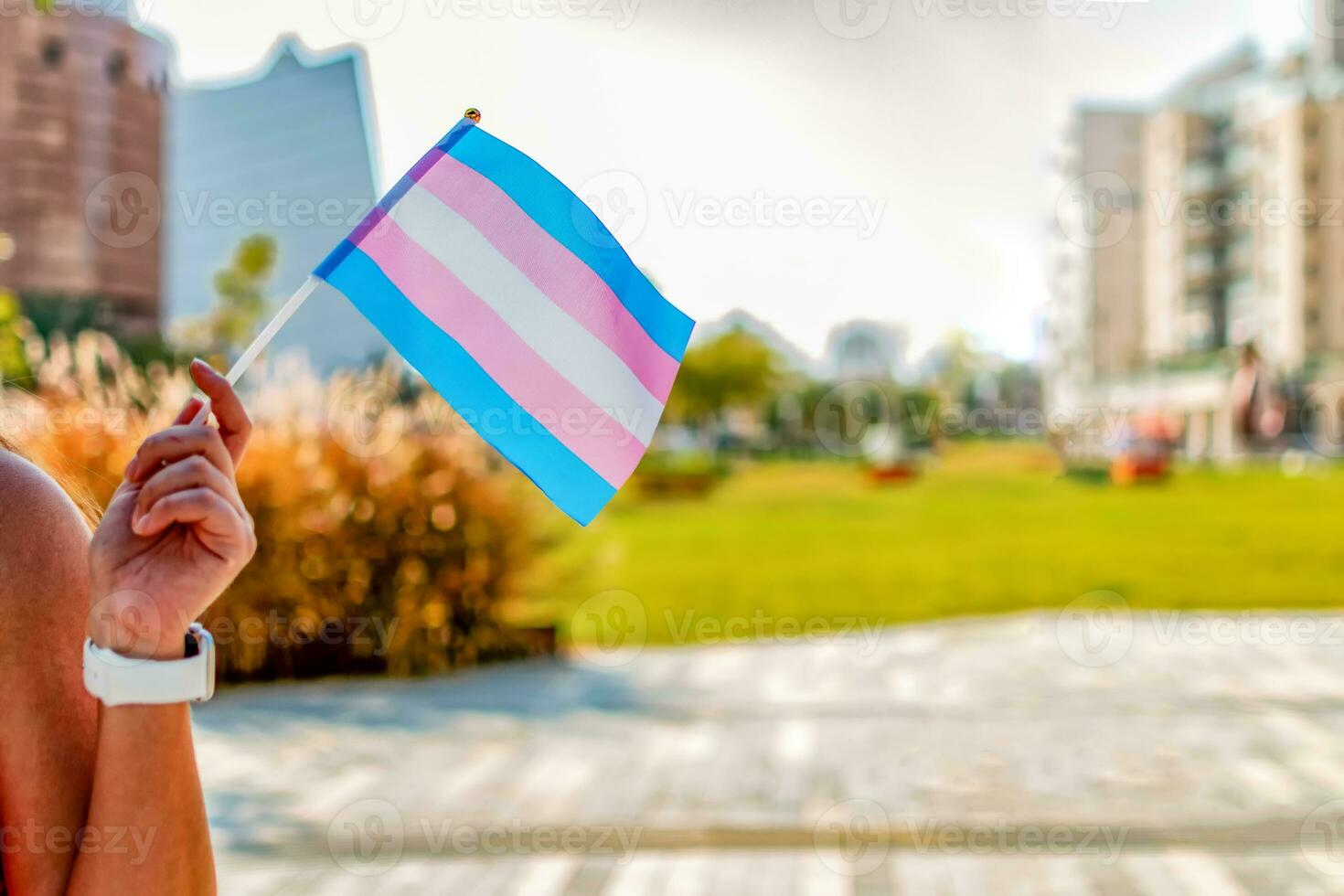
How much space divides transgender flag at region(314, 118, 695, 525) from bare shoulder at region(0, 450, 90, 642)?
1.85 feet

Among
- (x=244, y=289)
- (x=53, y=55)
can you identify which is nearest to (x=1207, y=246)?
(x=244, y=289)

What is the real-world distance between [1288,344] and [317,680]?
7238cm

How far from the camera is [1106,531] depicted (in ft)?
72.6

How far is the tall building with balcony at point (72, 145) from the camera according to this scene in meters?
34.1

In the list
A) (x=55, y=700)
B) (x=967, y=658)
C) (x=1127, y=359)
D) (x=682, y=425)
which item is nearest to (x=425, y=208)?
(x=55, y=700)

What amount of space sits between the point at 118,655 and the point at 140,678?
0.03 metres

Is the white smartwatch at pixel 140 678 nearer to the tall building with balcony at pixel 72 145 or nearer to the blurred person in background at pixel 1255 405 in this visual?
the tall building with balcony at pixel 72 145

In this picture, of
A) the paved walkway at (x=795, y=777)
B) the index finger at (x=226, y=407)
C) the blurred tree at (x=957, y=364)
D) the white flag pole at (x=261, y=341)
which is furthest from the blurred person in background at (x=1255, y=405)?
the index finger at (x=226, y=407)

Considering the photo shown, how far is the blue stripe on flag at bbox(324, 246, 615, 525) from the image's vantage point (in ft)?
5.88

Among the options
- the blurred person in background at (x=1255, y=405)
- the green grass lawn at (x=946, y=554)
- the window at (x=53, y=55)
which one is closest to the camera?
the green grass lawn at (x=946, y=554)

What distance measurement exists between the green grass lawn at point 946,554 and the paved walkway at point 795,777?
195cm

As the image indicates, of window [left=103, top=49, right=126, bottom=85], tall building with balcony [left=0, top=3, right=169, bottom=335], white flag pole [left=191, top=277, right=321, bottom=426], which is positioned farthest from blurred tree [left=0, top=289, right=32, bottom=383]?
window [left=103, top=49, right=126, bottom=85]

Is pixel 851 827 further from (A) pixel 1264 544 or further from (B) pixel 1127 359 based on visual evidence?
(B) pixel 1127 359

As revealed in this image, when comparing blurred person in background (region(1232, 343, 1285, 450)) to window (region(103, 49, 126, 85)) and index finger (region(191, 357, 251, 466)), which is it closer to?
window (region(103, 49, 126, 85))
